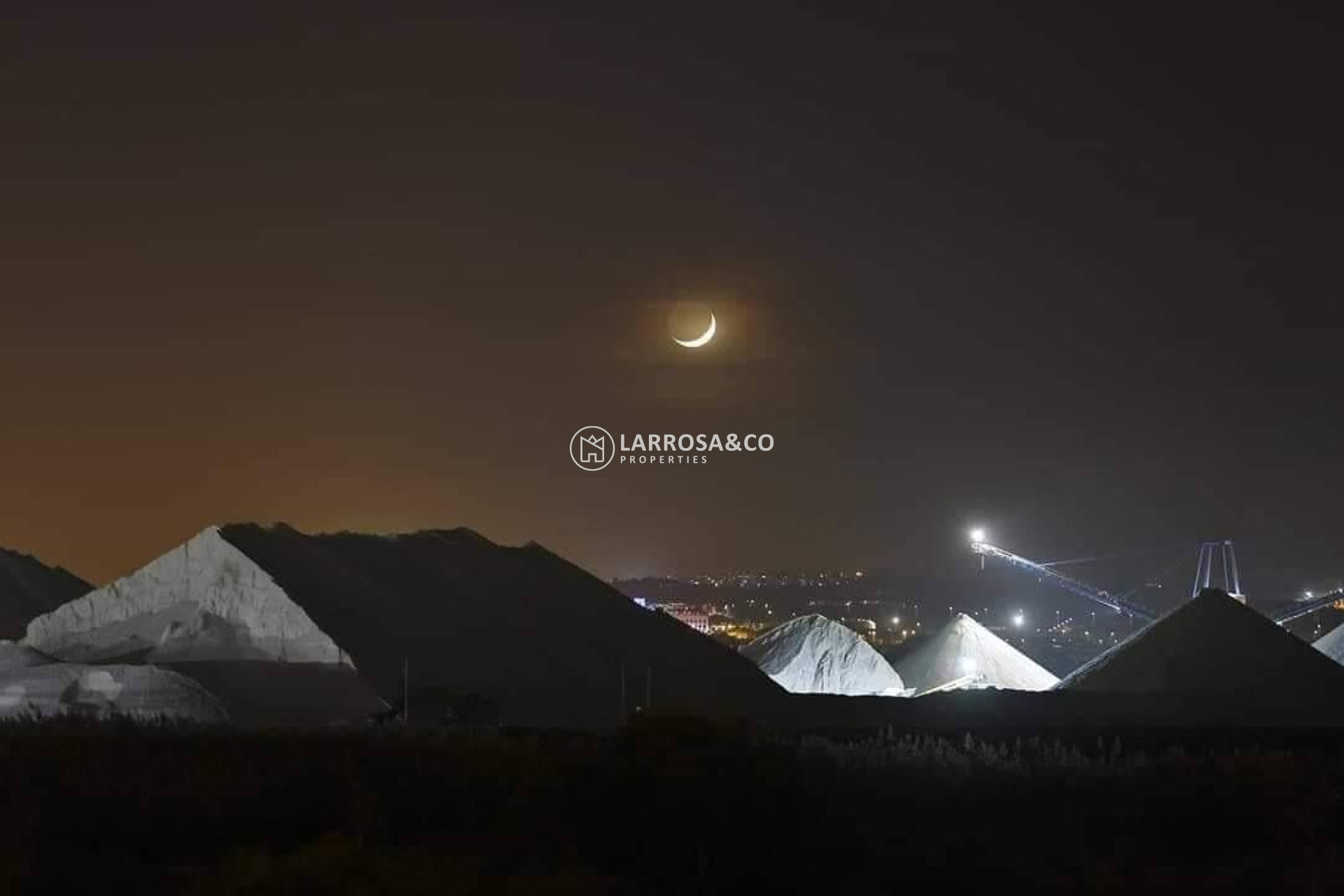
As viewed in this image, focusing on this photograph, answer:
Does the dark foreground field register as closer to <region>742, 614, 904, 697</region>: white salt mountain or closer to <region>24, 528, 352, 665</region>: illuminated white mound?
<region>24, 528, 352, 665</region>: illuminated white mound

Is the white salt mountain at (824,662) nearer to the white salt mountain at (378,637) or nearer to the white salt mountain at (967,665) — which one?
the white salt mountain at (967,665)

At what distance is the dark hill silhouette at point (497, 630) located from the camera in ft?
109

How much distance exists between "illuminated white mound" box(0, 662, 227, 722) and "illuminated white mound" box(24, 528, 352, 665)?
3065mm

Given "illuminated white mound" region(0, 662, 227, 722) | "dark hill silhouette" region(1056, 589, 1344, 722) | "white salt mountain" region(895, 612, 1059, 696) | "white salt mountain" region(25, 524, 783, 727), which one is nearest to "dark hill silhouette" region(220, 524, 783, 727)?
"white salt mountain" region(25, 524, 783, 727)

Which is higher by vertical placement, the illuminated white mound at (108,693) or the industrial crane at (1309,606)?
the industrial crane at (1309,606)

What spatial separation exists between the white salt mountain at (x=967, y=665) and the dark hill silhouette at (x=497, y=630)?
52.7 ft

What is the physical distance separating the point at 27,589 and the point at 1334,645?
40.9 meters

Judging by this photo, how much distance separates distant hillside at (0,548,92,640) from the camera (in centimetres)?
4838

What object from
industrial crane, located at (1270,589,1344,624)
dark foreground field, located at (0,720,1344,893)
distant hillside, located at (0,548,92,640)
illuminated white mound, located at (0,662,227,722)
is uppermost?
industrial crane, located at (1270,589,1344,624)

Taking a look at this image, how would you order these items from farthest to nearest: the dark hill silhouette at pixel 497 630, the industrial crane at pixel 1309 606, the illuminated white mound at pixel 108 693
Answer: the industrial crane at pixel 1309 606, the dark hill silhouette at pixel 497 630, the illuminated white mound at pixel 108 693

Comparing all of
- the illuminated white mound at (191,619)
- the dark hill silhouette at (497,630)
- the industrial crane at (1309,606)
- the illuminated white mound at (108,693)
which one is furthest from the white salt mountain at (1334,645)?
the industrial crane at (1309,606)

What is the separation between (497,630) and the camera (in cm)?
3722

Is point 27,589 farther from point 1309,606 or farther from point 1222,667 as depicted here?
point 1309,606

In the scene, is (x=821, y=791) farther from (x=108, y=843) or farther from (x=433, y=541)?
(x=433, y=541)
